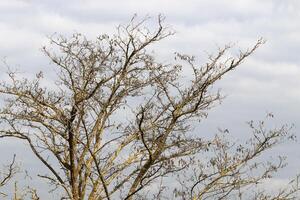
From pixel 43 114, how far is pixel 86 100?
4.73 ft

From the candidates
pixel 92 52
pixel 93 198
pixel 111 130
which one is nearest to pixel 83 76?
pixel 92 52

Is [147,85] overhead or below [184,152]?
overhead

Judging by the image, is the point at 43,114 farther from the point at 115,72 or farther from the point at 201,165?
the point at 201,165

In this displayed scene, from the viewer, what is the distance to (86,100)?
16156 millimetres

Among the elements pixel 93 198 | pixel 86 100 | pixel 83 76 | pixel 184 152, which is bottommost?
pixel 93 198

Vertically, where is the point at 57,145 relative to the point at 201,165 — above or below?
above

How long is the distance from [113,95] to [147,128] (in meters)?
1.48

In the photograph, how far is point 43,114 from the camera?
16.5m

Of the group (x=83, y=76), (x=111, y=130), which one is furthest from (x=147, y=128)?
(x=83, y=76)

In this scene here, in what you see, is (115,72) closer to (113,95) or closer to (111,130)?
(113,95)

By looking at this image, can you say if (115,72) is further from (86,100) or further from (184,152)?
(184,152)

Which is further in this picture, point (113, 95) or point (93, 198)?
point (113, 95)

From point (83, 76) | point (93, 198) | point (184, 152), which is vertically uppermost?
point (83, 76)

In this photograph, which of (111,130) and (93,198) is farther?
(111,130)
